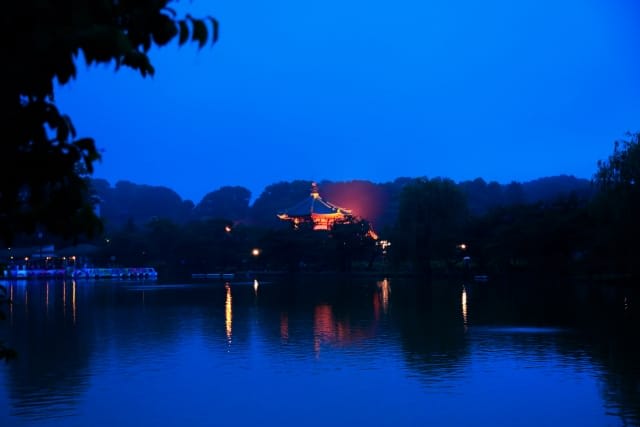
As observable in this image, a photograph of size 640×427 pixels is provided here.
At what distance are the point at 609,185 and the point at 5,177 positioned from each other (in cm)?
3416

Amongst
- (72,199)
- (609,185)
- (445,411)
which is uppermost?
(609,185)

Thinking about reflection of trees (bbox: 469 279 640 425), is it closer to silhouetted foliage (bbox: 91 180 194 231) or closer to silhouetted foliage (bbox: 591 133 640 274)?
silhouetted foliage (bbox: 591 133 640 274)

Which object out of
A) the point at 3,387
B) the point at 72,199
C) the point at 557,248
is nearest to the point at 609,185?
the point at 557,248

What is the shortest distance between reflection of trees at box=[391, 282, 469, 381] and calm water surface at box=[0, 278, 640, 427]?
0.05 meters

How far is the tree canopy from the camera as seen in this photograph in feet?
8.68

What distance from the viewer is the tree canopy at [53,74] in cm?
264

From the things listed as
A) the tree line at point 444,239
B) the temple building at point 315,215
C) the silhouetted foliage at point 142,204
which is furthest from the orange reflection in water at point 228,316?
the silhouetted foliage at point 142,204

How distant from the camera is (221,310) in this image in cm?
2506

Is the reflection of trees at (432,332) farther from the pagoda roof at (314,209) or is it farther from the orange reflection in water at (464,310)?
the pagoda roof at (314,209)

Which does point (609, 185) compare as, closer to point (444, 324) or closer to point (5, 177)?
point (444, 324)

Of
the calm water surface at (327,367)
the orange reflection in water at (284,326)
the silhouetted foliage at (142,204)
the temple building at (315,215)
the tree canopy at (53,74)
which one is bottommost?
the calm water surface at (327,367)

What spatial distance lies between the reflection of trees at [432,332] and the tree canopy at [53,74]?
9.47m

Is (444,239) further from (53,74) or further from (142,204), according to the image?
(142,204)

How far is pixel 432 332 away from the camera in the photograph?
58.9ft
